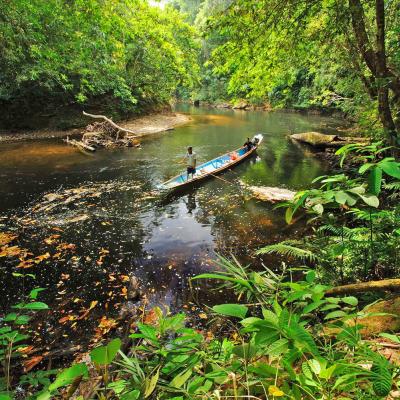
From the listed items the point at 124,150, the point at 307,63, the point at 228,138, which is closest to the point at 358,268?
the point at 307,63

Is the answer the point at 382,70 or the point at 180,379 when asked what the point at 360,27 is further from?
the point at 180,379

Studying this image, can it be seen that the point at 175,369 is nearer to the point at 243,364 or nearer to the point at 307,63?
the point at 243,364

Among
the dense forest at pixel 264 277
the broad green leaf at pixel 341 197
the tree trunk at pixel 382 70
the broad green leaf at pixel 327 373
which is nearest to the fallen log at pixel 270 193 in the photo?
the dense forest at pixel 264 277

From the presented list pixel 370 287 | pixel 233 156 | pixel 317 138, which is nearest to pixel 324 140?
pixel 317 138

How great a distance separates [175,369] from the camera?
167 cm

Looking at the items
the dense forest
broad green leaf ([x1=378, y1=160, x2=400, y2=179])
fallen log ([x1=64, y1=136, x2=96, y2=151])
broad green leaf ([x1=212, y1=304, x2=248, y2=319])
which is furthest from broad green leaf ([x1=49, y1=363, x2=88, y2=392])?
fallen log ([x1=64, y1=136, x2=96, y2=151])

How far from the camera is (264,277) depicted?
2.53m

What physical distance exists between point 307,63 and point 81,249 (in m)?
7.64

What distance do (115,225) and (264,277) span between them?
280 inches

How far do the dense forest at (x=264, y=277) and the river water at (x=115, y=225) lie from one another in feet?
0.40

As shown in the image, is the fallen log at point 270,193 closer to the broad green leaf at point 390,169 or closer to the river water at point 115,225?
the river water at point 115,225

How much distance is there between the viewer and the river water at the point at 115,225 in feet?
18.8

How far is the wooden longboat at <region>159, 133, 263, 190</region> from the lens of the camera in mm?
11380

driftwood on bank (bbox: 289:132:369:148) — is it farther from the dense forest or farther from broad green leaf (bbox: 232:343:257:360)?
broad green leaf (bbox: 232:343:257:360)
